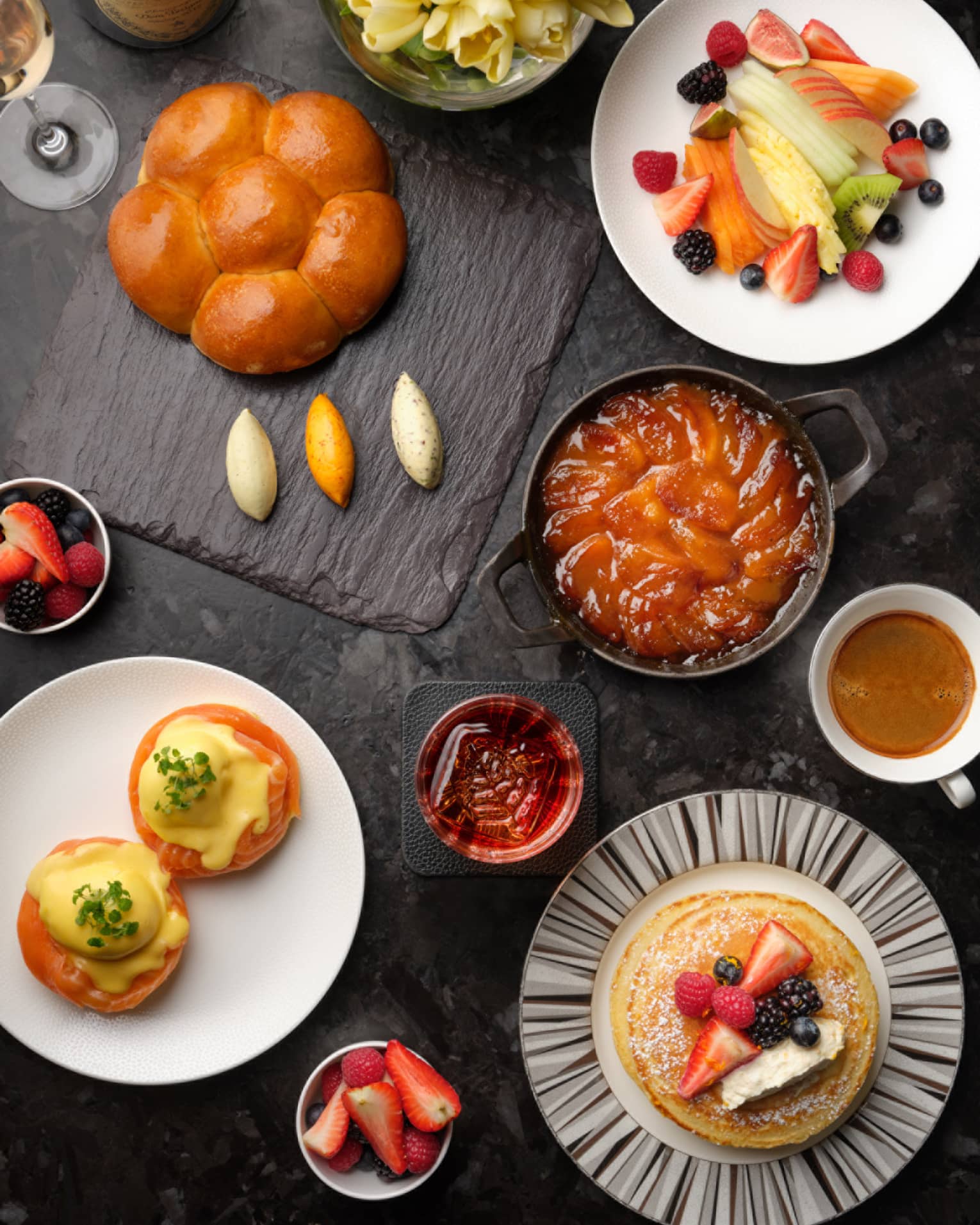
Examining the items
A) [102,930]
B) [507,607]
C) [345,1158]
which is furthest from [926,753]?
[102,930]

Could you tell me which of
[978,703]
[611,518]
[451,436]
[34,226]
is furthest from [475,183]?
[978,703]

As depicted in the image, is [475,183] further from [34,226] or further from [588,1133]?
[588,1133]

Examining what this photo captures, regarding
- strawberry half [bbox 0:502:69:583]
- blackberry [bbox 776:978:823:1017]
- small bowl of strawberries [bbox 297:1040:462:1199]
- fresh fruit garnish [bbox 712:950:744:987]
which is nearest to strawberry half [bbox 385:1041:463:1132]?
small bowl of strawberries [bbox 297:1040:462:1199]

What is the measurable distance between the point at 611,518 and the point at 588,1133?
1.32 metres

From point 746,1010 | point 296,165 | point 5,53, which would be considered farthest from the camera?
point 296,165

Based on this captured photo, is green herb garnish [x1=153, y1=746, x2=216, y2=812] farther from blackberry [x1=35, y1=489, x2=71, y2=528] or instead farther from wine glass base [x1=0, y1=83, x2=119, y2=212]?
wine glass base [x1=0, y1=83, x2=119, y2=212]

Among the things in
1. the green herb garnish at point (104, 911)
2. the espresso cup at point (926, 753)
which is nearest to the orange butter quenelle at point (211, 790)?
the green herb garnish at point (104, 911)

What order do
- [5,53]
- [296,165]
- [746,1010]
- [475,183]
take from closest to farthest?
[5,53] → [746,1010] → [296,165] → [475,183]

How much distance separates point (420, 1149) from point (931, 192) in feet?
7.47

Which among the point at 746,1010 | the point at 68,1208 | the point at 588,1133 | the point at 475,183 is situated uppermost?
the point at 475,183

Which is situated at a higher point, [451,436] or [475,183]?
[475,183]

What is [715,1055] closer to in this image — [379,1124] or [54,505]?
[379,1124]

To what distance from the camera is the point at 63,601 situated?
2250 millimetres

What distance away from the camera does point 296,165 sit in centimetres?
222
